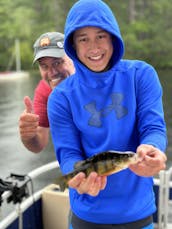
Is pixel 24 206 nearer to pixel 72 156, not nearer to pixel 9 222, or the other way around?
pixel 9 222

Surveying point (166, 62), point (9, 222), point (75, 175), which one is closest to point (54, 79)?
point (75, 175)

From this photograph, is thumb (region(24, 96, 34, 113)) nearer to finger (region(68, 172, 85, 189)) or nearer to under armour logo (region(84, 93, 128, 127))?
under armour logo (region(84, 93, 128, 127))

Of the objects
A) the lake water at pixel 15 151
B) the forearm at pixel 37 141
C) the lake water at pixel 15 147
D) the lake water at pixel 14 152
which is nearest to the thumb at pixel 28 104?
the forearm at pixel 37 141

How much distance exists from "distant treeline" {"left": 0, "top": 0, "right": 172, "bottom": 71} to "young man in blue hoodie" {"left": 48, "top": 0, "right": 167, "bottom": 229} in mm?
49905

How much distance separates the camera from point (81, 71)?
7.22ft

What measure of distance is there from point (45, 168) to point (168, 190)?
48.4 inches

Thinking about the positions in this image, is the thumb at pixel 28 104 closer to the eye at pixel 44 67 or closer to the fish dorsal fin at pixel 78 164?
the eye at pixel 44 67

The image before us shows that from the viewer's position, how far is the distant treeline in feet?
173

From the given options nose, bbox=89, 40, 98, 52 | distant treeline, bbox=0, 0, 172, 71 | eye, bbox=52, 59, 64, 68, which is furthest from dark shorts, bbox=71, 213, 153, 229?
distant treeline, bbox=0, 0, 172, 71

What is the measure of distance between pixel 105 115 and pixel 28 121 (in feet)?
2.19

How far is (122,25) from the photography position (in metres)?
54.7

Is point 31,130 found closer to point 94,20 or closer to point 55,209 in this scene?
point 94,20

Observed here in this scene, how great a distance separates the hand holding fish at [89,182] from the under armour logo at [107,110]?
32 centimetres

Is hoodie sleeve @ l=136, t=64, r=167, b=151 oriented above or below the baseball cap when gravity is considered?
below
